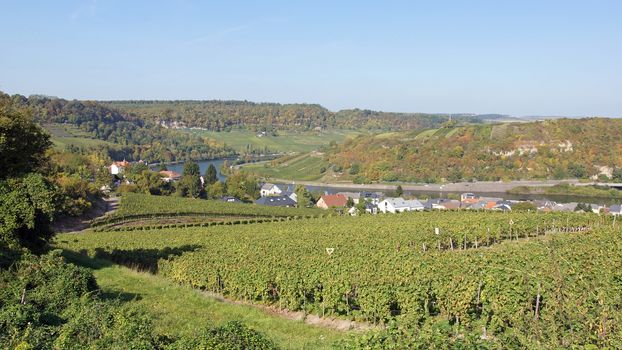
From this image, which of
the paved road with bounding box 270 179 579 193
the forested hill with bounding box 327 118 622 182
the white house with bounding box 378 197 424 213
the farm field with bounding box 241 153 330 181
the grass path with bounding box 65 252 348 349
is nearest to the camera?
the grass path with bounding box 65 252 348 349

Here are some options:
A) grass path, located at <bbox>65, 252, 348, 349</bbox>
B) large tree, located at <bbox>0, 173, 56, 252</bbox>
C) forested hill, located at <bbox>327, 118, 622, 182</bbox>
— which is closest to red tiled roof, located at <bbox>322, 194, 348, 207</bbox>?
forested hill, located at <bbox>327, 118, 622, 182</bbox>

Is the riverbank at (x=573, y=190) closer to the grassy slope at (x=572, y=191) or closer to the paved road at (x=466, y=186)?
the grassy slope at (x=572, y=191)

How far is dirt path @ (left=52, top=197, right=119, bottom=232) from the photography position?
52688 millimetres

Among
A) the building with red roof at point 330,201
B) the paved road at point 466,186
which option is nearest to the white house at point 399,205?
the building with red roof at point 330,201

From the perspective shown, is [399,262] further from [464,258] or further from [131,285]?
[131,285]

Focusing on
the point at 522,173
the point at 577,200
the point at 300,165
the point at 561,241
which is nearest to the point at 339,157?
the point at 300,165

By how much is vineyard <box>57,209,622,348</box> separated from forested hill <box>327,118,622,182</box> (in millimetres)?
117492

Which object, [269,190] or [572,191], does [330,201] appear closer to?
[269,190]

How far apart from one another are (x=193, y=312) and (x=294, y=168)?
15778 centimetres

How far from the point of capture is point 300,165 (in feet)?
588

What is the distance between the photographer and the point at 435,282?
14945 mm

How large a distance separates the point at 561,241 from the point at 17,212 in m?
25.2

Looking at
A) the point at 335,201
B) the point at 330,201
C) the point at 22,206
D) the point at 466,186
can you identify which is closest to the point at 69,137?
the point at 330,201

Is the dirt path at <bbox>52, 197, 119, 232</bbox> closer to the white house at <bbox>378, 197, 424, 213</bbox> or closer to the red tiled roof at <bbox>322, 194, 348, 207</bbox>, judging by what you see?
the red tiled roof at <bbox>322, 194, 348, 207</bbox>
